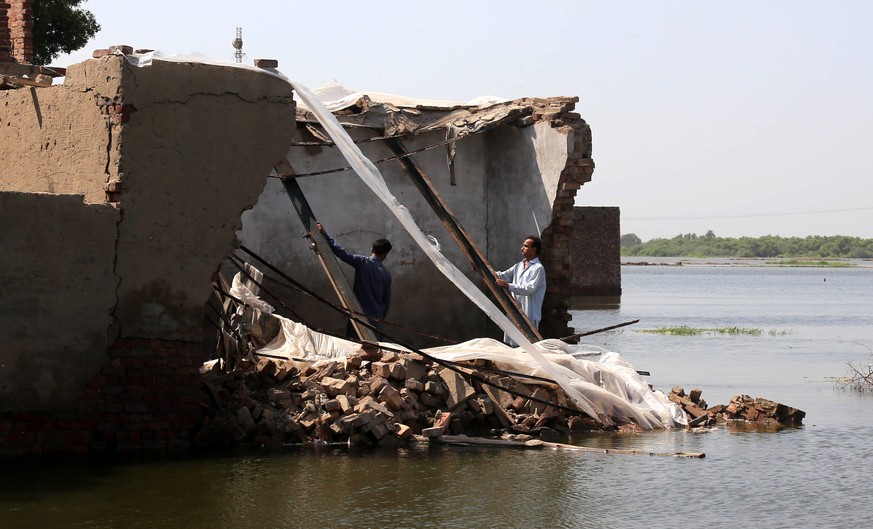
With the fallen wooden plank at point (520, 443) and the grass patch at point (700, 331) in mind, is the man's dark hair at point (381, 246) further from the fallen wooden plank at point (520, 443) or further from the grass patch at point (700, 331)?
the grass patch at point (700, 331)

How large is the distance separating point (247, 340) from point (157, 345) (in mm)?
1835

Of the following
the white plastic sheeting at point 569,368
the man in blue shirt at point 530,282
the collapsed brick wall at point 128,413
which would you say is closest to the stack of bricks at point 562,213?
the man in blue shirt at point 530,282

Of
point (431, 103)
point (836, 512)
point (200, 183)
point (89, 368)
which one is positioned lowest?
point (836, 512)

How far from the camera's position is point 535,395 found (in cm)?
1052

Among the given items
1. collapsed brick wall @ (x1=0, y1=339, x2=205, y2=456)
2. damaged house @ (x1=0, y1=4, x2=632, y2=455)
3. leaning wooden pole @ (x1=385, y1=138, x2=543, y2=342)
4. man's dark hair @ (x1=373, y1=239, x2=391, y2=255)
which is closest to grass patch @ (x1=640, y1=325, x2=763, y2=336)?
leaning wooden pole @ (x1=385, y1=138, x2=543, y2=342)

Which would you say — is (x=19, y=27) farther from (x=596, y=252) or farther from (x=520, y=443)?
(x=596, y=252)

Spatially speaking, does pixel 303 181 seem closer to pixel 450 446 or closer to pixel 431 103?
pixel 431 103

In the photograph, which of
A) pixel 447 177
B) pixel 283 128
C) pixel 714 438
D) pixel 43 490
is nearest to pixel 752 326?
pixel 447 177

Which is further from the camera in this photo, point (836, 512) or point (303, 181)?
point (303, 181)

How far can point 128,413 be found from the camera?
881cm

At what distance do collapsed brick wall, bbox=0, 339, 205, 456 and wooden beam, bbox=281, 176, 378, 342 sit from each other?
7.37 feet

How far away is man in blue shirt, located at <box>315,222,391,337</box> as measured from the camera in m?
11.7

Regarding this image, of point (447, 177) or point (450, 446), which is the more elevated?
point (447, 177)

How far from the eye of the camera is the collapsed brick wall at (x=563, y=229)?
13.4 meters
